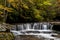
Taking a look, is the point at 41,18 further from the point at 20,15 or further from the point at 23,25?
the point at 23,25

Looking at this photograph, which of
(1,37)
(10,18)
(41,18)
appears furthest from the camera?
(41,18)

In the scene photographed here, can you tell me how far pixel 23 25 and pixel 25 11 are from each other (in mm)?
4066

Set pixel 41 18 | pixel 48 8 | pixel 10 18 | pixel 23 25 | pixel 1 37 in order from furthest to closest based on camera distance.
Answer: pixel 48 8
pixel 41 18
pixel 10 18
pixel 23 25
pixel 1 37

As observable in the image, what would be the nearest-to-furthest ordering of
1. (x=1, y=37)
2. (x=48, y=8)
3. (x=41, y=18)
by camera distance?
(x=1, y=37)
(x=41, y=18)
(x=48, y=8)

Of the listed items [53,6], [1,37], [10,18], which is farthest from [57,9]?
[1,37]

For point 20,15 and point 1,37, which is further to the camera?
point 20,15

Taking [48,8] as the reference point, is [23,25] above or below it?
below

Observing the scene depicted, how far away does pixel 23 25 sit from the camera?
20.7 meters

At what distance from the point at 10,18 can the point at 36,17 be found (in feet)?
11.7

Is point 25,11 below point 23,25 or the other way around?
the other way around

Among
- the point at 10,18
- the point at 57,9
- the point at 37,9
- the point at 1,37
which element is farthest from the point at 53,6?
the point at 1,37

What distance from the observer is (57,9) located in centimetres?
2759

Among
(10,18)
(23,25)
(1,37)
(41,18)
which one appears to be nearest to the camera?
(1,37)

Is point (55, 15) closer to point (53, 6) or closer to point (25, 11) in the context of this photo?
point (53, 6)
